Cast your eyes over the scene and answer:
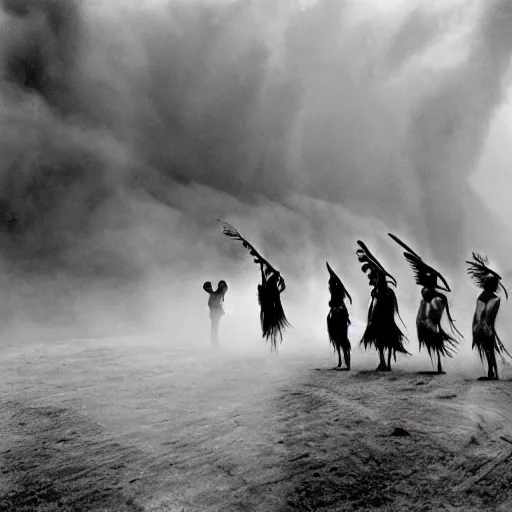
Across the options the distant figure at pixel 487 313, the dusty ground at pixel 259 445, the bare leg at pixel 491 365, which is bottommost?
the dusty ground at pixel 259 445

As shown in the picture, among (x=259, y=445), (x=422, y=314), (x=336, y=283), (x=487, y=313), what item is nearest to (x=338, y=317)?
(x=336, y=283)

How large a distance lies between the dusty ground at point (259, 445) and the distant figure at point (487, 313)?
550mm

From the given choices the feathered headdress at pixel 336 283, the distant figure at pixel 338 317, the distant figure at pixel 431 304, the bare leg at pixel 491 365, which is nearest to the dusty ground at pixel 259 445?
the bare leg at pixel 491 365

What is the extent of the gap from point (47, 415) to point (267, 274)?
23.7ft

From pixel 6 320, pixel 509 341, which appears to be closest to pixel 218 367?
pixel 509 341

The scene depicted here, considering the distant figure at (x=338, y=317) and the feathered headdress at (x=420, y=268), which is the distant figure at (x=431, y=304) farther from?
the distant figure at (x=338, y=317)

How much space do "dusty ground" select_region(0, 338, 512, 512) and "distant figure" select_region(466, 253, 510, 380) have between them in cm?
55

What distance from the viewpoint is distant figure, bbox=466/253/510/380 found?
7.88 meters

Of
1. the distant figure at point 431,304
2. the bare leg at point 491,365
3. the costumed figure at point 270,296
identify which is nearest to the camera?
the bare leg at point 491,365

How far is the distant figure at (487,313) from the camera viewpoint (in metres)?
7.88

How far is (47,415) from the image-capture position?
598cm

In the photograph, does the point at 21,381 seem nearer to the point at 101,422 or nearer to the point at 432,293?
the point at 101,422

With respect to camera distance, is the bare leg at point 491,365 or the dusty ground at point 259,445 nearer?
the dusty ground at point 259,445

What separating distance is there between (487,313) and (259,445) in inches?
240
